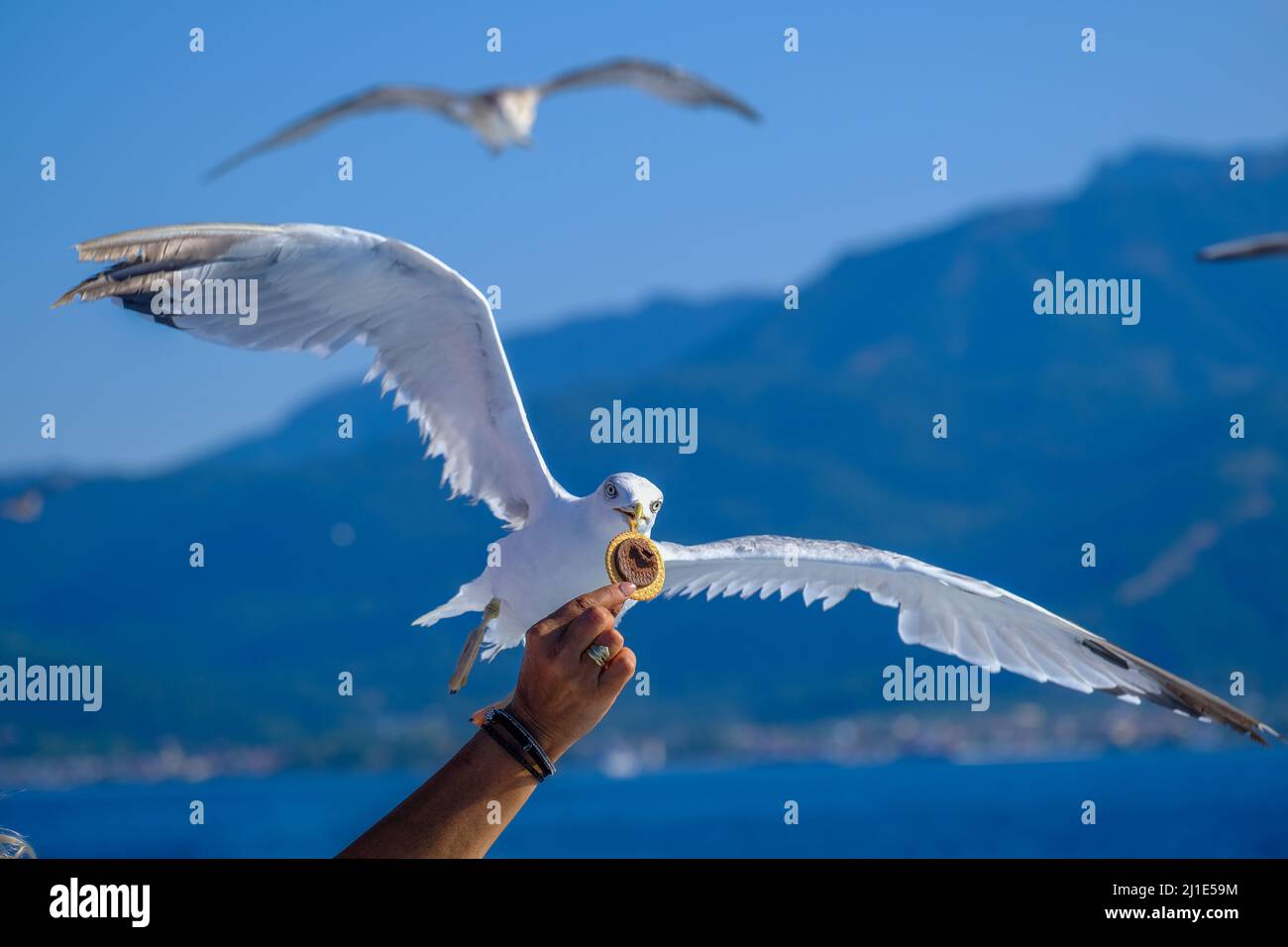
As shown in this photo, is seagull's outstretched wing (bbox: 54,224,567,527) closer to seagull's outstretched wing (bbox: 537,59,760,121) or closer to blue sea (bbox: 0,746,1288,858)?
seagull's outstretched wing (bbox: 537,59,760,121)

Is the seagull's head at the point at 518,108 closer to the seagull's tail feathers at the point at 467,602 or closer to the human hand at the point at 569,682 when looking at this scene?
the seagull's tail feathers at the point at 467,602

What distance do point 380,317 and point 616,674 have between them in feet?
4.95

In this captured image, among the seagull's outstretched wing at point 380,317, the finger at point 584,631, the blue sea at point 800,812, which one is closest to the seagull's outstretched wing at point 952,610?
the seagull's outstretched wing at point 380,317

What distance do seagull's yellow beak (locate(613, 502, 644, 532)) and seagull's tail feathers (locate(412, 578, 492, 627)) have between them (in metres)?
0.43

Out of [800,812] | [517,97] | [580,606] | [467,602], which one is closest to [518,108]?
[517,97]

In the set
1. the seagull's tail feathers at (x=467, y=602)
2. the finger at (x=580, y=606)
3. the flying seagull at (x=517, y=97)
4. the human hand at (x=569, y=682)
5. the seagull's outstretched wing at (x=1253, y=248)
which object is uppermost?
the flying seagull at (x=517, y=97)

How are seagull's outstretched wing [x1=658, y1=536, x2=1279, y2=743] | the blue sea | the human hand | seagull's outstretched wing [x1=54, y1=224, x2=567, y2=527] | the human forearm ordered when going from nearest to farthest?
1. the human forearm
2. the human hand
3. seagull's outstretched wing [x1=54, y1=224, x2=567, y2=527]
4. seagull's outstretched wing [x1=658, y1=536, x2=1279, y2=743]
5. the blue sea

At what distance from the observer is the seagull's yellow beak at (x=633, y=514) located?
7.97ft

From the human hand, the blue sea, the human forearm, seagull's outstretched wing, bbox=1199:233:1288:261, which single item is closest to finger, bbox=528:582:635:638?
the human hand

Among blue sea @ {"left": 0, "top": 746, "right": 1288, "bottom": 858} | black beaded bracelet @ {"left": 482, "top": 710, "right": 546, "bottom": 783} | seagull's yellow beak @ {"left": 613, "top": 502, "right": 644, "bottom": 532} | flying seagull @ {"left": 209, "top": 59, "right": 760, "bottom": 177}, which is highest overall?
flying seagull @ {"left": 209, "top": 59, "right": 760, "bottom": 177}

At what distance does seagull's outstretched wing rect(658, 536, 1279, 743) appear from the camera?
2873 millimetres
